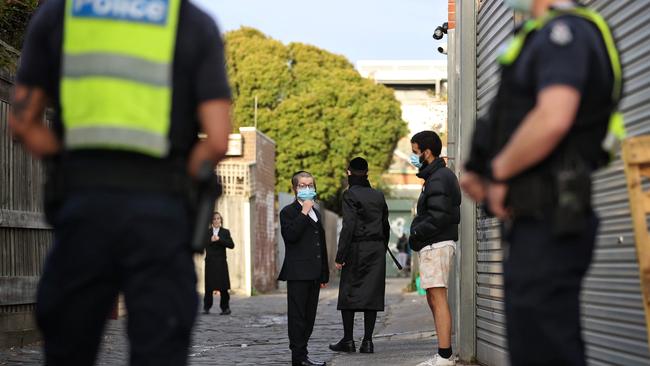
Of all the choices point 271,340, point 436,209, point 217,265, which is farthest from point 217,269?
point 436,209

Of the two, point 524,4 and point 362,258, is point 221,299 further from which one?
A: point 524,4

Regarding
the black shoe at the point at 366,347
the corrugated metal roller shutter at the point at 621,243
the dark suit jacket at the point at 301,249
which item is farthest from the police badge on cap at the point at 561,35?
the black shoe at the point at 366,347

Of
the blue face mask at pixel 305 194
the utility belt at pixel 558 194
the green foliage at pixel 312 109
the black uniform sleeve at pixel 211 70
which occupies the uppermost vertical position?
the green foliage at pixel 312 109

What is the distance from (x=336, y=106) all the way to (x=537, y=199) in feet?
161

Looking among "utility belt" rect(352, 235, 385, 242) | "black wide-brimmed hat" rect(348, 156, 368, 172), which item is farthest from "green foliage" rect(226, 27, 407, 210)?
"utility belt" rect(352, 235, 385, 242)

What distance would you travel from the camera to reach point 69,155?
3.49 metres

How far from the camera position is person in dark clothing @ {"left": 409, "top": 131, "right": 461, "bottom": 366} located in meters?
9.05

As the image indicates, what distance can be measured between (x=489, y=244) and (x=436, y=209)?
59 cm

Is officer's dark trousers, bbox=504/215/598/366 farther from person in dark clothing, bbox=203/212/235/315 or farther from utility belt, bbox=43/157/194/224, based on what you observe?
person in dark clothing, bbox=203/212/235/315

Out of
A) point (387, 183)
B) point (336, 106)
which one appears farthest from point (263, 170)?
point (387, 183)

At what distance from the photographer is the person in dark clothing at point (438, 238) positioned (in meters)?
9.05

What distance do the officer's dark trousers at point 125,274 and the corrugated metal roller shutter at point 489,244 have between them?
16.2 ft

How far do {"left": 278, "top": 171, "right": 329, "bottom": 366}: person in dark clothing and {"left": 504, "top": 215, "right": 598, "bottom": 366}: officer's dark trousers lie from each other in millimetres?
6095

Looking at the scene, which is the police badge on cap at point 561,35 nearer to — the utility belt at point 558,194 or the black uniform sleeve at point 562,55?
the black uniform sleeve at point 562,55
